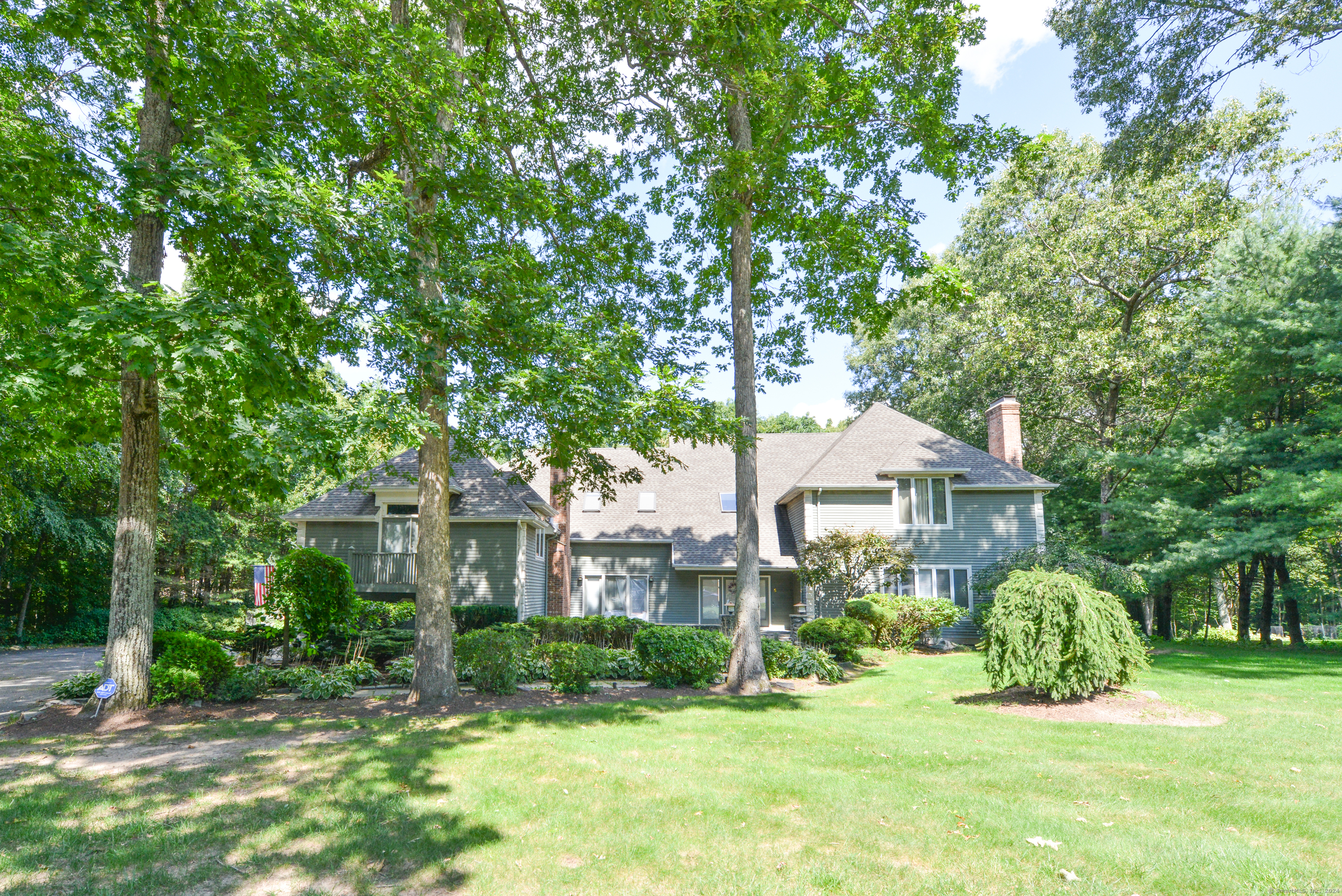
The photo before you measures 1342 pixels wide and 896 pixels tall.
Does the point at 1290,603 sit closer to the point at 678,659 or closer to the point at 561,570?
the point at 678,659

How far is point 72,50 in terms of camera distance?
1091 centimetres

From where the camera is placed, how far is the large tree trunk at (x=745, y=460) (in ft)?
38.8

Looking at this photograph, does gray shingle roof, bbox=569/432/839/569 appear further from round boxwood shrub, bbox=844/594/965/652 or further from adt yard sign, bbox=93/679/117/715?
adt yard sign, bbox=93/679/117/715

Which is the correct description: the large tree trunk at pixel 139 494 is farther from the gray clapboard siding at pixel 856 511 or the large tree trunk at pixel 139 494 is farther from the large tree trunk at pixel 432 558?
the gray clapboard siding at pixel 856 511

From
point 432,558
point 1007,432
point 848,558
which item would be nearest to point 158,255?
point 432,558

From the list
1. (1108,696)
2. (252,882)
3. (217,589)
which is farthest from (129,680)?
(217,589)

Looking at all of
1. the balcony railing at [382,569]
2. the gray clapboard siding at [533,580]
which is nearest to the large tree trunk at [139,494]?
the balcony railing at [382,569]

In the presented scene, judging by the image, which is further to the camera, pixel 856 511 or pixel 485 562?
pixel 856 511

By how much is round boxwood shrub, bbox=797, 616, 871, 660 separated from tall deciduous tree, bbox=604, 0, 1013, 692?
3588mm

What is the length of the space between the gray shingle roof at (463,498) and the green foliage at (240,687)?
28.0 ft

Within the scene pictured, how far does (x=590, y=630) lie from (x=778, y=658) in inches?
172

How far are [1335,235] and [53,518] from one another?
1364 inches

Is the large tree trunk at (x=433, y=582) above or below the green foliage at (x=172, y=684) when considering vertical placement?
above

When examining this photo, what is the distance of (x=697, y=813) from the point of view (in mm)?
5250
